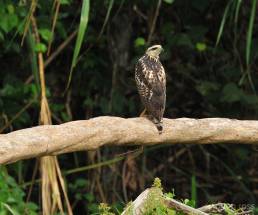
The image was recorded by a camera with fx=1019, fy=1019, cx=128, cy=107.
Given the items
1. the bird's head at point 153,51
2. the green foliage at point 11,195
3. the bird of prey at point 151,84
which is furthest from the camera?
the bird's head at point 153,51

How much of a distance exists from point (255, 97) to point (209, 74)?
2.74 feet

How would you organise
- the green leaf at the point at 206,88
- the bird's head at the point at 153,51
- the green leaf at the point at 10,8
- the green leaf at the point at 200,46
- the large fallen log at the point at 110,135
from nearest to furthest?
the large fallen log at the point at 110,135
the bird's head at the point at 153,51
the green leaf at the point at 10,8
the green leaf at the point at 200,46
the green leaf at the point at 206,88

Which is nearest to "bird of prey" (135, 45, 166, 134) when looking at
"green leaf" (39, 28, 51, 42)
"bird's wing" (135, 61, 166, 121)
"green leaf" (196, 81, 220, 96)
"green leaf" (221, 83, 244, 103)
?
"bird's wing" (135, 61, 166, 121)

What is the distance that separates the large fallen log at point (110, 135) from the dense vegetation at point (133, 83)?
106 inches

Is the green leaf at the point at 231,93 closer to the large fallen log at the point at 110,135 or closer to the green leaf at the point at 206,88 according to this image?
the green leaf at the point at 206,88

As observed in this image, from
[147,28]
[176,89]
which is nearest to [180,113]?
[176,89]

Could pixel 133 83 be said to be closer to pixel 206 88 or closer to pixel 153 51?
pixel 206 88

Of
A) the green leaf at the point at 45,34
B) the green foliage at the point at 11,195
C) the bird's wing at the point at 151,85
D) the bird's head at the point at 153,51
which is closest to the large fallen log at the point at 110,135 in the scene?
the bird's wing at the point at 151,85

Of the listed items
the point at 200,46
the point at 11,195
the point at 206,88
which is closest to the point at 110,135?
the point at 11,195

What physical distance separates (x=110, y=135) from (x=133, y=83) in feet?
12.6

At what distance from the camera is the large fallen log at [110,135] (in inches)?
133

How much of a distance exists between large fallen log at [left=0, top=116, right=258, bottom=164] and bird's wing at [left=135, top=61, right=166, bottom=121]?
35.2 inches

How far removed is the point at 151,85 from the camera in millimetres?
5418

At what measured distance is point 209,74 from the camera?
25.7 feet
